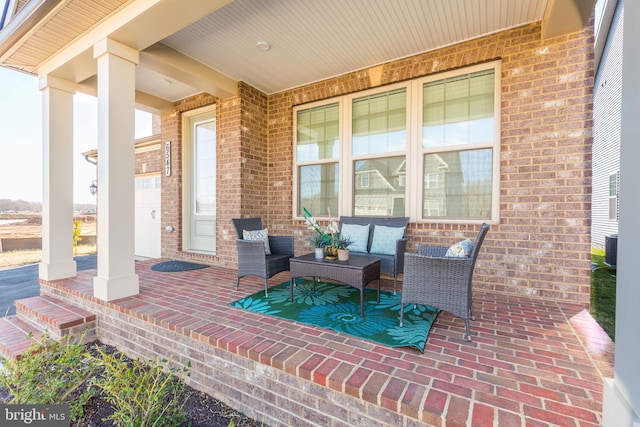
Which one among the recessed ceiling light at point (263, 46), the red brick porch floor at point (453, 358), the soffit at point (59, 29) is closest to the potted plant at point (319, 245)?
the red brick porch floor at point (453, 358)

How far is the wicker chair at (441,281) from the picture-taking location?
2.22 meters

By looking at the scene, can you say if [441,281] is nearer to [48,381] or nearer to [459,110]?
[459,110]

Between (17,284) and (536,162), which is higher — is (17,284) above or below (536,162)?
below

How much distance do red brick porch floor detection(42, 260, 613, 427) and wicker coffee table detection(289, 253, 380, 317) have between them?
56cm

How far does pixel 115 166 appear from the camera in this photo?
10.0ft

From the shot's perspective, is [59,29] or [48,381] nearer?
[48,381]

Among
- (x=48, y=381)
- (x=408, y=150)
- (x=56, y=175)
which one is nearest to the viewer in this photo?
(x=48, y=381)

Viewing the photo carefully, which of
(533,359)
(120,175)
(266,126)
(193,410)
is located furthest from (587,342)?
(266,126)

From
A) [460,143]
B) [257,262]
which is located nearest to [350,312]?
[257,262]

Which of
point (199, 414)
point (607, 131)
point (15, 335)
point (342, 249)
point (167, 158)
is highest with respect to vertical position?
point (607, 131)

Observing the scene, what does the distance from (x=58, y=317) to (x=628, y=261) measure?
464 centimetres

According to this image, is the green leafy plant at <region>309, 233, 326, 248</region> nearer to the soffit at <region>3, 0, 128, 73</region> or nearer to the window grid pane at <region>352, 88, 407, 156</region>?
the window grid pane at <region>352, 88, 407, 156</region>

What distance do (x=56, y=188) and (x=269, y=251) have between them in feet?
10.2

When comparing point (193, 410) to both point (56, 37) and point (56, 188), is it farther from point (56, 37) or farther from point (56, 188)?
point (56, 37)
